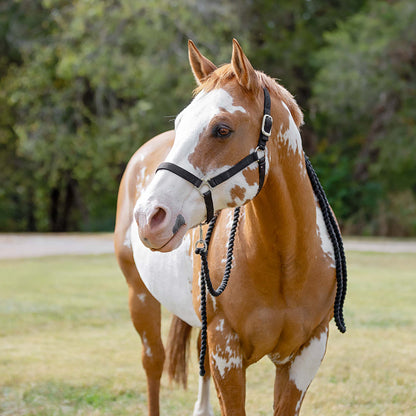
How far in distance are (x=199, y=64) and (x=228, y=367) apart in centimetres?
132

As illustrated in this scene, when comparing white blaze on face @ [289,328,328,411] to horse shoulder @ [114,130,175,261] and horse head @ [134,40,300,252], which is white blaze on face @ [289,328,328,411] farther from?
horse shoulder @ [114,130,175,261]

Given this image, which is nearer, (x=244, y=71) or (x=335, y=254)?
(x=244, y=71)

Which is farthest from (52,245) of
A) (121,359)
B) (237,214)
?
(237,214)

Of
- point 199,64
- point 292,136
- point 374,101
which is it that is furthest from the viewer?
point 374,101

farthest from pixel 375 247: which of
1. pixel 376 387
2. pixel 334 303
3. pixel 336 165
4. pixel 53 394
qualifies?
pixel 334 303

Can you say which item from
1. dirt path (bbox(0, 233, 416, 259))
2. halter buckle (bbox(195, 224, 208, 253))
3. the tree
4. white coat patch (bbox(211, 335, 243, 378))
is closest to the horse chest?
halter buckle (bbox(195, 224, 208, 253))

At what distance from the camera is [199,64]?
251 cm

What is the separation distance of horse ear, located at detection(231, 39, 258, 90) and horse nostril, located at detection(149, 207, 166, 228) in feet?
1.97

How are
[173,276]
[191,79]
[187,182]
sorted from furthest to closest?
[191,79] → [173,276] → [187,182]

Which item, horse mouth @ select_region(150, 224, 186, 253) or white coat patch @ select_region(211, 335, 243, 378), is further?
white coat patch @ select_region(211, 335, 243, 378)

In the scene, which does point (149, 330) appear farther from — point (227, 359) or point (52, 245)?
point (52, 245)

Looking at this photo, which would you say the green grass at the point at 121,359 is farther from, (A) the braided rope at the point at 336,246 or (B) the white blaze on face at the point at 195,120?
(B) the white blaze on face at the point at 195,120

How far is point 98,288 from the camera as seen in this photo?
9898mm

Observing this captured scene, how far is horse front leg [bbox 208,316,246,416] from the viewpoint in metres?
2.49
